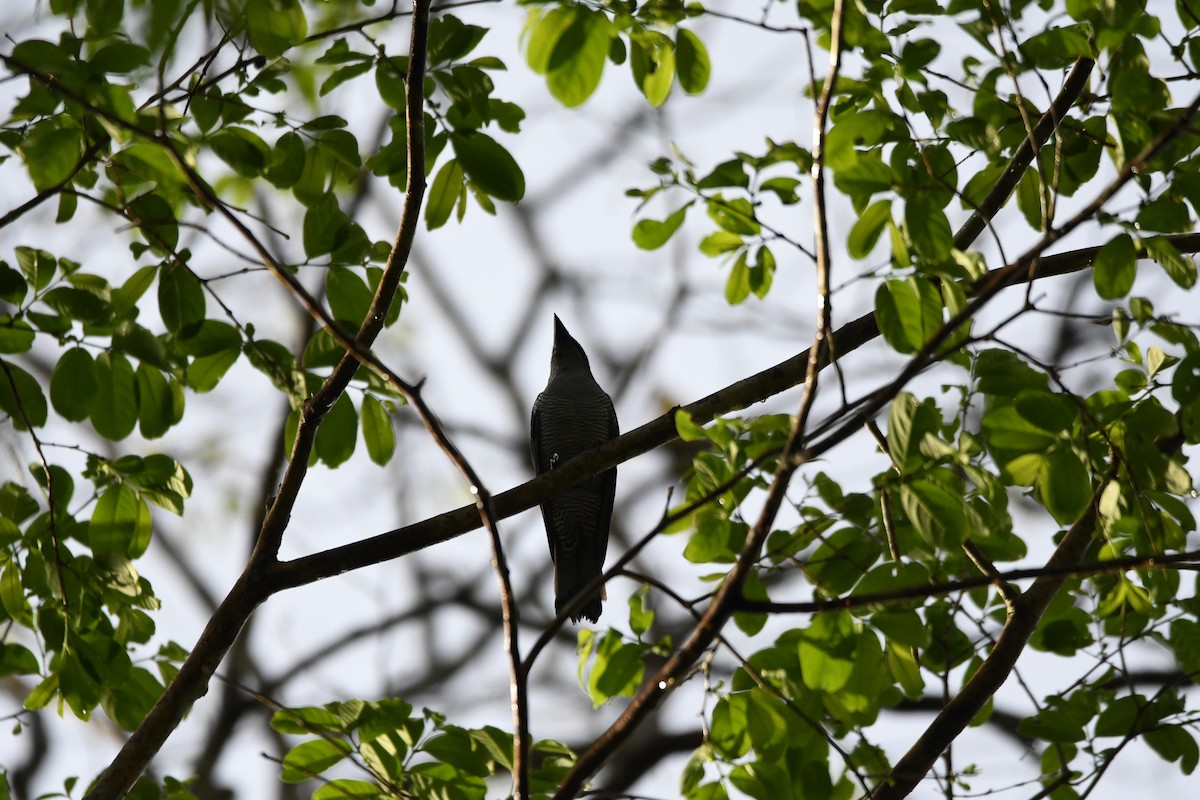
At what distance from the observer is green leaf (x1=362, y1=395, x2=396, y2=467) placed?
322 centimetres

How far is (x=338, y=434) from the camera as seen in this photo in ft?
10.3

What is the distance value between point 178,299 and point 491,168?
96 cm

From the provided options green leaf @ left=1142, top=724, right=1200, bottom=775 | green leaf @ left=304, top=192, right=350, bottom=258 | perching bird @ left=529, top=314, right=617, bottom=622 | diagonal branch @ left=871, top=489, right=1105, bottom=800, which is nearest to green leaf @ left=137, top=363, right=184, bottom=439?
green leaf @ left=304, top=192, right=350, bottom=258

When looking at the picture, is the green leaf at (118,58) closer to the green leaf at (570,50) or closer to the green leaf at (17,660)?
the green leaf at (570,50)

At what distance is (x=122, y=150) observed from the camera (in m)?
2.44

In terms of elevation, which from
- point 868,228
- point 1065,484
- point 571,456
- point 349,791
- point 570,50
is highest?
point 571,456

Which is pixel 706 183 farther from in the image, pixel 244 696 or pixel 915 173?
pixel 244 696

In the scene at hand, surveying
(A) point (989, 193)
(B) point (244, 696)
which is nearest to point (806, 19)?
(A) point (989, 193)

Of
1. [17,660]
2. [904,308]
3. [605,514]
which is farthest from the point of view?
[605,514]

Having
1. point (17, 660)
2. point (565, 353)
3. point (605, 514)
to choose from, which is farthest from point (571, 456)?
point (17, 660)

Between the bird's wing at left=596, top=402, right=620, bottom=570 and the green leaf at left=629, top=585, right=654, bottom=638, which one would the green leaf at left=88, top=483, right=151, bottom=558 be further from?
the bird's wing at left=596, top=402, right=620, bottom=570

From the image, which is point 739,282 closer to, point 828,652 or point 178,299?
point 828,652

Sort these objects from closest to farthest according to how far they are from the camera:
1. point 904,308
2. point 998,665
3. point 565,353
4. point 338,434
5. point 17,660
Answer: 1. point 904,308
2. point 998,665
3. point 338,434
4. point 17,660
5. point 565,353

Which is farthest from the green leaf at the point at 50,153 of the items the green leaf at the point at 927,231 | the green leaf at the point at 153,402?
the green leaf at the point at 927,231
